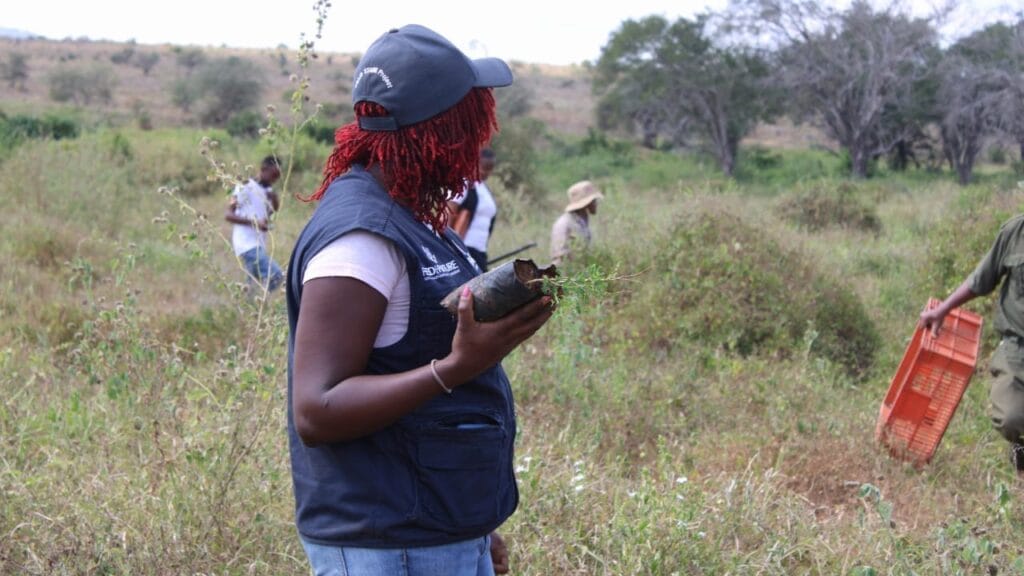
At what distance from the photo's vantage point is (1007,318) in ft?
16.0

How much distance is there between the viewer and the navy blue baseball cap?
1.84m

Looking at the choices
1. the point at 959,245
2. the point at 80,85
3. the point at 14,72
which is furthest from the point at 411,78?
the point at 14,72

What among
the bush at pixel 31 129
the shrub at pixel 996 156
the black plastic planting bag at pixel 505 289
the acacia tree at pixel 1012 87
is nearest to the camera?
the black plastic planting bag at pixel 505 289

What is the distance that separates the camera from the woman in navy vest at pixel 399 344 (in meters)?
1.69

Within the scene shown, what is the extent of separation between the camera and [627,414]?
5215mm

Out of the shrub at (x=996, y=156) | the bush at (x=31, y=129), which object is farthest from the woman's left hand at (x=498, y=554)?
the shrub at (x=996, y=156)

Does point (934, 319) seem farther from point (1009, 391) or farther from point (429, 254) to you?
point (429, 254)

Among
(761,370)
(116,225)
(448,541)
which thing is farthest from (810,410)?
(116,225)

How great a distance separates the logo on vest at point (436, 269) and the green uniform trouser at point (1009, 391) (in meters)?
3.72

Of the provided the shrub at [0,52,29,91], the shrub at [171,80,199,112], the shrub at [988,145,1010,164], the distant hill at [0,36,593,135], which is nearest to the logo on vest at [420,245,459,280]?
the distant hill at [0,36,593,135]

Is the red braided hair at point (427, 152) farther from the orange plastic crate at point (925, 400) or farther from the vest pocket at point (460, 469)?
the orange plastic crate at point (925, 400)

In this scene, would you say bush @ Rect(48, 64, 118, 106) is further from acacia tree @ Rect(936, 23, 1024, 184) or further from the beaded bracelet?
the beaded bracelet

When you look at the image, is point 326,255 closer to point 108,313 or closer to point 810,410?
point 108,313

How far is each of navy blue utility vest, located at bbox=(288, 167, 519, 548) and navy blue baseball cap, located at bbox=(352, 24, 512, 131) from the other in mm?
135
